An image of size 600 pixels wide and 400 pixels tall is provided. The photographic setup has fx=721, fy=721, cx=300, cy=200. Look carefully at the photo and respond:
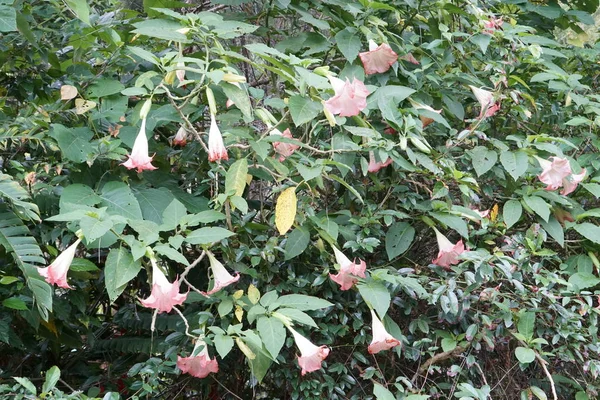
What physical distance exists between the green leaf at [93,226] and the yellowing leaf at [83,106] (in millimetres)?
743

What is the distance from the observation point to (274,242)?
7.92 feet

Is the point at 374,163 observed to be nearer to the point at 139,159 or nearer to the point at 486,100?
the point at 486,100

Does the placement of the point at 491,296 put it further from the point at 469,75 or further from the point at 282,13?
the point at 282,13

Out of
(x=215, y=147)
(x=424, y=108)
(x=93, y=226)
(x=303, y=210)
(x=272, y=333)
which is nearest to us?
(x=93, y=226)

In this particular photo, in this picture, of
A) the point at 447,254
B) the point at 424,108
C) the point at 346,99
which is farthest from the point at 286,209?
the point at 424,108

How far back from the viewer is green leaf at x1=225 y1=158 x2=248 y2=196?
7.17ft

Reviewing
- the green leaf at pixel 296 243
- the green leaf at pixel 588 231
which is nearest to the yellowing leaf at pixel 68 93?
the green leaf at pixel 296 243

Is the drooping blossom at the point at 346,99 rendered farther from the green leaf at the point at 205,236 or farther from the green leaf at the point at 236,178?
the green leaf at the point at 205,236

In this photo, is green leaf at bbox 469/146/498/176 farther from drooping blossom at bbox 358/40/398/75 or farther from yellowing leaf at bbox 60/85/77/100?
yellowing leaf at bbox 60/85/77/100

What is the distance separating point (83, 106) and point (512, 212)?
157 centimetres

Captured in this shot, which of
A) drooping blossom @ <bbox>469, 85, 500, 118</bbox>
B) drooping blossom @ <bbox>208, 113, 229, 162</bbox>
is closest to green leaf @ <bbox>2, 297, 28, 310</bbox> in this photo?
drooping blossom @ <bbox>208, 113, 229, 162</bbox>

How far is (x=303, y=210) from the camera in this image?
98.0 inches

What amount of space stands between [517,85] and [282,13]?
1.08 m

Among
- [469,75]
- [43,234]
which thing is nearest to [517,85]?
[469,75]
